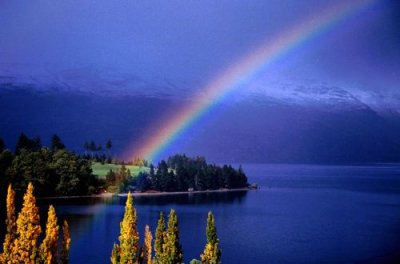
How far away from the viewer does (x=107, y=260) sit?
8275cm

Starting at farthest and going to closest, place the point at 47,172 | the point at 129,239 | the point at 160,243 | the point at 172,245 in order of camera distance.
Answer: the point at 47,172 → the point at 160,243 → the point at 172,245 → the point at 129,239

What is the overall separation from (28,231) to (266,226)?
85.9 metres

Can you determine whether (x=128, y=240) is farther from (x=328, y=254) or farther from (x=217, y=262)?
(x=328, y=254)

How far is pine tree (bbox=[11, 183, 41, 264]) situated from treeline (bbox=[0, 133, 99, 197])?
120m

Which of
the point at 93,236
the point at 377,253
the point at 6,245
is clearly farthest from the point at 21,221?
the point at 377,253

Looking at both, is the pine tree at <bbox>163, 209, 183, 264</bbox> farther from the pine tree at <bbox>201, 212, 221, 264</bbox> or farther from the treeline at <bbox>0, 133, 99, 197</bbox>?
the treeline at <bbox>0, 133, 99, 197</bbox>

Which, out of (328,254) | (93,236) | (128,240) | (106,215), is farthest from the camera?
(106,215)

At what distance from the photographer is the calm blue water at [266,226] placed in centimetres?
9044

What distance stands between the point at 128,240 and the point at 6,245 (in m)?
12.3

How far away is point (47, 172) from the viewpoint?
173 metres

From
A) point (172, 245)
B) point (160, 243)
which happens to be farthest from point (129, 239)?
point (160, 243)

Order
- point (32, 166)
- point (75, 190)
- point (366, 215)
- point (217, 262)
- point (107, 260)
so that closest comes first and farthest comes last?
point (217, 262) → point (107, 260) → point (366, 215) → point (32, 166) → point (75, 190)

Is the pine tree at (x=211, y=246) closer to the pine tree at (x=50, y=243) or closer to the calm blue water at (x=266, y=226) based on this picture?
the pine tree at (x=50, y=243)

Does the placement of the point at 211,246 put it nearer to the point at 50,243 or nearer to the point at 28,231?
the point at 50,243
